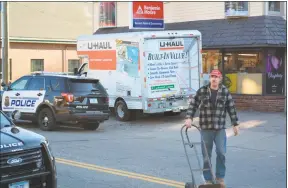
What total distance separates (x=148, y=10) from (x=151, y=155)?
422 inches

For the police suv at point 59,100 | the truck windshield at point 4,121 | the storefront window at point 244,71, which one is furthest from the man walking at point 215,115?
the storefront window at point 244,71

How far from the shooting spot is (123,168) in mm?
9305

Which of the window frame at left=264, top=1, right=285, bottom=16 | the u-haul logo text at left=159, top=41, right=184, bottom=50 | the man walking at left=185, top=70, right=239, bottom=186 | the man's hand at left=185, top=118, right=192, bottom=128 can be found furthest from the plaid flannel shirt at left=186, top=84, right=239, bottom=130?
the window frame at left=264, top=1, right=285, bottom=16

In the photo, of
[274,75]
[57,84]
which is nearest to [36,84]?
[57,84]

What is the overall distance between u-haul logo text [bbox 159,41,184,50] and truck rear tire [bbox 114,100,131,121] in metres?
2.39

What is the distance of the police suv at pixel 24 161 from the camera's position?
18.5 ft

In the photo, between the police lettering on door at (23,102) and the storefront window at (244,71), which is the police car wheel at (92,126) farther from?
the storefront window at (244,71)

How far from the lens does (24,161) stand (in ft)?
19.1

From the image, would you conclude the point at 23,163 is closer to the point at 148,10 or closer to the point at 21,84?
the point at 21,84

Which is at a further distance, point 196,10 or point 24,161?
point 196,10

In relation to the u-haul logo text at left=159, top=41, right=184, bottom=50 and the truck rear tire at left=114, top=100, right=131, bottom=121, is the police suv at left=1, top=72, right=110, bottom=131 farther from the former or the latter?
the u-haul logo text at left=159, top=41, right=184, bottom=50

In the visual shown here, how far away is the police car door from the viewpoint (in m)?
15.1

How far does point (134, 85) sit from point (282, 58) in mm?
6192

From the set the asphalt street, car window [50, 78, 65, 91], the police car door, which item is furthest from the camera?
the police car door
